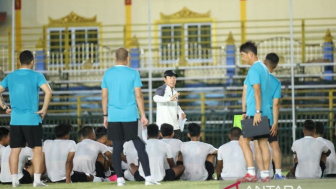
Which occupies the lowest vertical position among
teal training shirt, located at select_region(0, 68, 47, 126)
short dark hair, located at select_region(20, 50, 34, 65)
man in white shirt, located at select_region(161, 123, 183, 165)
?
man in white shirt, located at select_region(161, 123, 183, 165)

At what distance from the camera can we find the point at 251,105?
11961mm

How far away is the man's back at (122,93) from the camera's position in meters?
12.3

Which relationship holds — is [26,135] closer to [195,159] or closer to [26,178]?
[26,178]

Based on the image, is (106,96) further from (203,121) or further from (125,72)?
(203,121)

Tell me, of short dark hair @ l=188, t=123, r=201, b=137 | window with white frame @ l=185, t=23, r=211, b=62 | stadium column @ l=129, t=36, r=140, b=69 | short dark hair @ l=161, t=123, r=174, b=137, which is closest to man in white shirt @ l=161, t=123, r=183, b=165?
short dark hair @ l=161, t=123, r=174, b=137

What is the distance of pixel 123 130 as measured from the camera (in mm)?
12305

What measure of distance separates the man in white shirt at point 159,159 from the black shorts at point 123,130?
1350 millimetres

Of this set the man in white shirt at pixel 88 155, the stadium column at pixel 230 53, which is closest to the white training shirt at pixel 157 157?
the man in white shirt at pixel 88 155

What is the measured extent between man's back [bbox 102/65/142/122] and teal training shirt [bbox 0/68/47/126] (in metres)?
1.00

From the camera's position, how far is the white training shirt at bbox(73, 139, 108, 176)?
14.3m

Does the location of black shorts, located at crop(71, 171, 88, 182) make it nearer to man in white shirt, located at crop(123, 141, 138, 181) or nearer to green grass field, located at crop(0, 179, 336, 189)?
man in white shirt, located at crop(123, 141, 138, 181)

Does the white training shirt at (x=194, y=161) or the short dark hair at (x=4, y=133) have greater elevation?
the short dark hair at (x=4, y=133)

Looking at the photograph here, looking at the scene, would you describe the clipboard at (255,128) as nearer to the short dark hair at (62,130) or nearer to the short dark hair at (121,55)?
the short dark hair at (121,55)

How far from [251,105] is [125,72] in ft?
5.60
